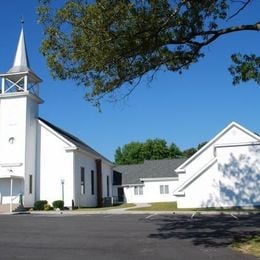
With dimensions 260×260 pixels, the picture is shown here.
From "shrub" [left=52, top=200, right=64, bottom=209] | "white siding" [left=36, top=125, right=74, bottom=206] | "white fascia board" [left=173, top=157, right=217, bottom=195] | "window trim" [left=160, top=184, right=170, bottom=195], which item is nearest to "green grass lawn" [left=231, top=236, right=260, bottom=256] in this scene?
"white fascia board" [left=173, top=157, right=217, bottom=195]

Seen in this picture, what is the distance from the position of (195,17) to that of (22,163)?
29302 mm

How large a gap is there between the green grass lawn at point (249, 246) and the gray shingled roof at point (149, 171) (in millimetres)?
46216

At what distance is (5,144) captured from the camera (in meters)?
41.1

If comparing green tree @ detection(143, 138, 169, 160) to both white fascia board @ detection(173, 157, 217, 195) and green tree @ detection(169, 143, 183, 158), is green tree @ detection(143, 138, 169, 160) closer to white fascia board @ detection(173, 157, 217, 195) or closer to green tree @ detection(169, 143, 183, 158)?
green tree @ detection(169, 143, 183, 158)

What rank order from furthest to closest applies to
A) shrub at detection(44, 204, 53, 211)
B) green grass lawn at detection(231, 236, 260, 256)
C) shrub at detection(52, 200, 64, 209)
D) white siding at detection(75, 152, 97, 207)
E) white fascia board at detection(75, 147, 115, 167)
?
white fascia board at detection(75, 147, 115, 167) < white siding at detection(75, 152, 97, 207) < shrub at detection(52, 200, 64, 209) < shrub at detection(44, 204, 53, 211) < green grass lawn at detection(231, 236, 260, 256)

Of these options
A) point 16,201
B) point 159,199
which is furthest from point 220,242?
point 159,199

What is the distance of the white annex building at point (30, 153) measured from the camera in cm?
4006

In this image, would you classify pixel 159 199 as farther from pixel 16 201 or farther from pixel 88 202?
pixel 16 201

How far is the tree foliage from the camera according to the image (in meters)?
104

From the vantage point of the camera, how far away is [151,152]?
→ 104m

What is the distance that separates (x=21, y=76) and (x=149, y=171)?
2655 cm

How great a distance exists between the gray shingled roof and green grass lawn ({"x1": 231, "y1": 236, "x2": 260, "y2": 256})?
46216 millimetres

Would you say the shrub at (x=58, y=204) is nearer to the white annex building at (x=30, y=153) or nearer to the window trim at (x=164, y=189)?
the white annex building at (x=30, y=153)

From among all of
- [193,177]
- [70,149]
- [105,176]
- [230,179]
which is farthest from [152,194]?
[230,179]
